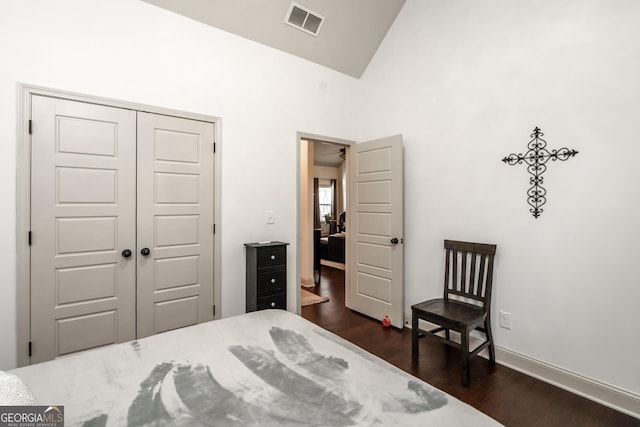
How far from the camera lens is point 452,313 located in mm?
2502

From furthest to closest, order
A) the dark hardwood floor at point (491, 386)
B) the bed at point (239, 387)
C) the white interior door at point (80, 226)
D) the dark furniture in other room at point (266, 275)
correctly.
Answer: the dark furniture in other room at point (266, 275) → the white interior door at point (80, 226) → the dark hardwood floor at point (491, 386) → the bed at point (239, 387)

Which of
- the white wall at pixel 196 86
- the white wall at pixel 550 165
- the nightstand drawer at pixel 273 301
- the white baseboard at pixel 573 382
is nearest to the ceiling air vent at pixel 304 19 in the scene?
the white wall at pixel 196 86

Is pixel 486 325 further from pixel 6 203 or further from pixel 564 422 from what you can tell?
pixel 6 203

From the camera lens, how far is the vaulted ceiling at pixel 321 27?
9.25 ft

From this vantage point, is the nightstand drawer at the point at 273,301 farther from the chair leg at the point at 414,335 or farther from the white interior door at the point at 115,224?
the chair leg at the point at 414,335

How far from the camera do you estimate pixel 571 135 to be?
89.4 inches

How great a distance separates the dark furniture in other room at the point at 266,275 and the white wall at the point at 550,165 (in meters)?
1.43

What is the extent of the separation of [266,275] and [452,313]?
1.72m

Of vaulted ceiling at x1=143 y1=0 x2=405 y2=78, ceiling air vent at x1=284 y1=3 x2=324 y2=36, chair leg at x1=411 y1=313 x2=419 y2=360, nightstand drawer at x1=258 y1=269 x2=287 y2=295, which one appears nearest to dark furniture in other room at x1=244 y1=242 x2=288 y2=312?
nightstand drawer at x1=258 y1=269 x2=287 y2=295

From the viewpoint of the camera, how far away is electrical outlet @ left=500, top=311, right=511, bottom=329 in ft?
8.58

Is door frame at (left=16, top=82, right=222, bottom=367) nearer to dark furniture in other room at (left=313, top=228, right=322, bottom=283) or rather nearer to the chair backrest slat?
the chair backrest slat

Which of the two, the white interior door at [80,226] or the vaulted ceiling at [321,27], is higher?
the vaulted ceiling at [321,27]

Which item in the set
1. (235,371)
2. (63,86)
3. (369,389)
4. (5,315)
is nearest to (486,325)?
(369,389)

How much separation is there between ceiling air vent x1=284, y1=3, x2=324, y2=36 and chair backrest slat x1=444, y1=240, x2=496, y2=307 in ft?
8.72
